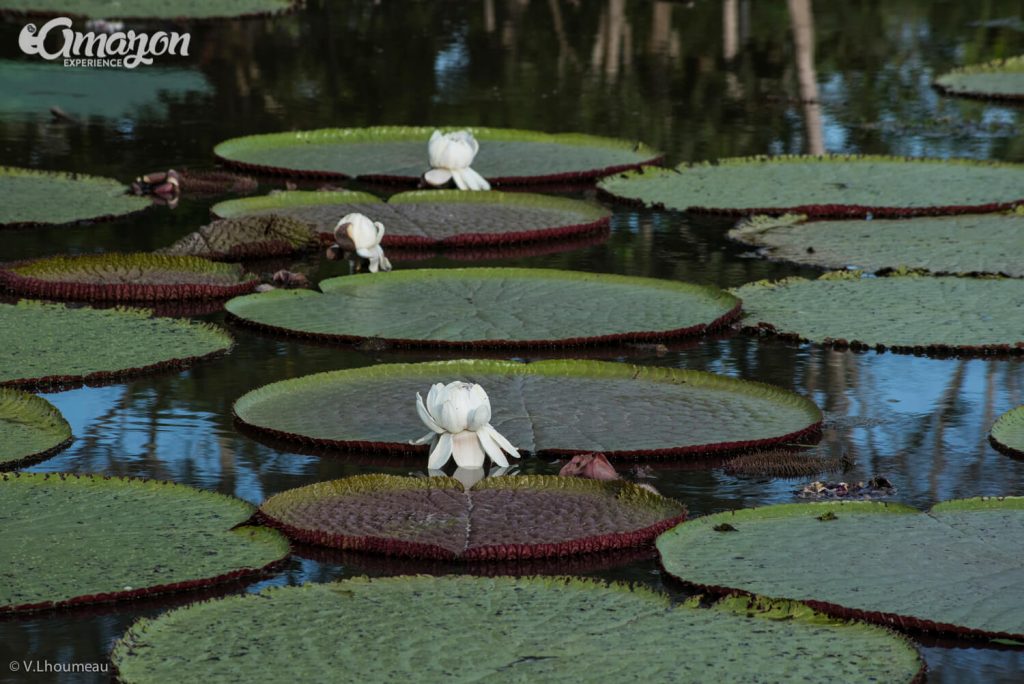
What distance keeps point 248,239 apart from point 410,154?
2.23 meters

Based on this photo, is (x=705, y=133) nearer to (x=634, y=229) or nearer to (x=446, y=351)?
(x=634, y=229)

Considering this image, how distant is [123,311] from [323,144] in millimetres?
3687

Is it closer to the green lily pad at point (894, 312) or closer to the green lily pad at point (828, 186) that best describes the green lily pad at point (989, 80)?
the green lily pad at point (828, 186)

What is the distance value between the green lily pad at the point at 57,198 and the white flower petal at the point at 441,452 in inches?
148

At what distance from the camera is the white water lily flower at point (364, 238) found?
7273 mm

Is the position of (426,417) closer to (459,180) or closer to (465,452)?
(465,452)

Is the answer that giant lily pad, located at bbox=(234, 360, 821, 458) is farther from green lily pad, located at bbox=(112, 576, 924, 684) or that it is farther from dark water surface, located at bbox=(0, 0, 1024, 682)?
green lily pad, located at bbox=(112, 576, 924, 684)

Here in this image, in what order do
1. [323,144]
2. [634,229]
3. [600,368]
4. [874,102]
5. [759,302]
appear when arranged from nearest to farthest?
[600,368] → [759,302] → [634,229] → [323,144] → [874,102]

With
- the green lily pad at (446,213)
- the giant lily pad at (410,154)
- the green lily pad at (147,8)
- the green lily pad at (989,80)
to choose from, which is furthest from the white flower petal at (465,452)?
the green lily pad at (147,8)

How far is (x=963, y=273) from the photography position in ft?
23.0

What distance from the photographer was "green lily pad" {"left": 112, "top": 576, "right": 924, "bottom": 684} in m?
3.49

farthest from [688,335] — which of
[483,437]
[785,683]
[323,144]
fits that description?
[323,144]

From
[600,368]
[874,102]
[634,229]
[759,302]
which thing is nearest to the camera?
[600,368]

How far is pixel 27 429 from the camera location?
16.7 ft
